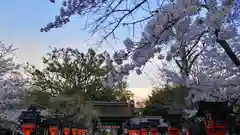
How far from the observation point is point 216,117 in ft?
21.1

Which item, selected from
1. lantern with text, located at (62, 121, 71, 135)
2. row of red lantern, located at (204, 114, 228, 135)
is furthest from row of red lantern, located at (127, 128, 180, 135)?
row of red lantern, located at (204, 114, 228, 135)

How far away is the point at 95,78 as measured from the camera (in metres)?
30.7

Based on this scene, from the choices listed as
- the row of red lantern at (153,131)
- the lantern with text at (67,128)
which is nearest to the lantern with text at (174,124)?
the row of red lantern at (153,131)

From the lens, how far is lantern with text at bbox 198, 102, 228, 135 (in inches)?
250

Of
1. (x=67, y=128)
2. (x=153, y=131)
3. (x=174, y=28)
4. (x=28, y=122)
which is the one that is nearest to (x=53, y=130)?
(x=67, y=128)

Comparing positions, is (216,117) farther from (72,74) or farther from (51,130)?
(72,74)

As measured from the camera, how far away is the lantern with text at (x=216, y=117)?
6.35 meters

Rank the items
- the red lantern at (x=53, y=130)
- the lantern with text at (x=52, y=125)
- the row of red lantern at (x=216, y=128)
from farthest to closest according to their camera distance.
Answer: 1. the red lantern at (x=53, y=130)
2. the lantern with text at (x=52, y=125)
3. the row of red lantern at (x=216, y=128)

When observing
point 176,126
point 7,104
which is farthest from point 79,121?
point 176,126

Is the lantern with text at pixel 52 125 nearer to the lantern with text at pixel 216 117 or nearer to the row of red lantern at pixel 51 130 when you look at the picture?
the row of red lantern at pixel 51 130

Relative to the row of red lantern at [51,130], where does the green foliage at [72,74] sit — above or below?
above

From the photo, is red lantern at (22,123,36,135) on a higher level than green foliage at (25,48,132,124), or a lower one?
lower

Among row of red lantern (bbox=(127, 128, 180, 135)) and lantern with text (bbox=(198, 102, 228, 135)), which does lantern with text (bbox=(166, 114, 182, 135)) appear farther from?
lantern with text (bbox=(198, 102, 228, 135))

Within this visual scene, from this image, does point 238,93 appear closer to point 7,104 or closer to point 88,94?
point 7,104
